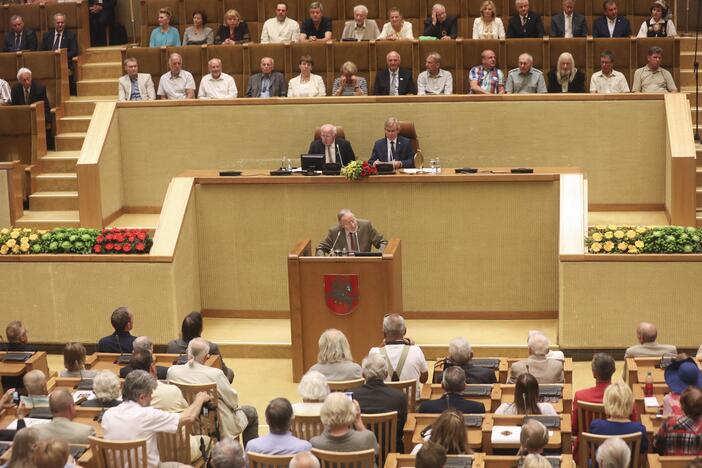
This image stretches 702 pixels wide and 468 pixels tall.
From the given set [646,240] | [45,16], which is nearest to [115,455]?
[646,240]

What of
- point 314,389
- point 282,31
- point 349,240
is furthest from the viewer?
point 282,31

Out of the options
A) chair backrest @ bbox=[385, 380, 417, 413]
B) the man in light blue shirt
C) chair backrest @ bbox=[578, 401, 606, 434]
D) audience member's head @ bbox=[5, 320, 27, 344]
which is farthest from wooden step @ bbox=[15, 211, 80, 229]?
chair backrest @ bbox=[578, 401, 606, 434]

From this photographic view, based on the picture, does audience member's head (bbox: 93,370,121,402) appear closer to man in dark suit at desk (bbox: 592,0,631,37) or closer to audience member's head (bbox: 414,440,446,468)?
audience member's head (bbox: 414,440,446,468)

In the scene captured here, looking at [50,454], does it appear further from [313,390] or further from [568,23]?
[568,23]

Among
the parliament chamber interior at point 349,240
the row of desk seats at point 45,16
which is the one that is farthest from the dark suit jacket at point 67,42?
the row of desk seats at point 45,16

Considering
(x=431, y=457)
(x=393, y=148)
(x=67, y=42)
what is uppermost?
(x=67, y=42)

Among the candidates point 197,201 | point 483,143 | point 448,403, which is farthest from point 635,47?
point 448,403

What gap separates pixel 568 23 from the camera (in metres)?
11.5

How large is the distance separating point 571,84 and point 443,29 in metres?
1.63

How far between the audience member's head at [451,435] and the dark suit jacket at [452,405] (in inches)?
30.9

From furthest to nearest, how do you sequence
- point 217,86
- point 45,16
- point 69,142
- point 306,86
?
point 45,16 < point 69,142 < point 217,86 < point 306,86

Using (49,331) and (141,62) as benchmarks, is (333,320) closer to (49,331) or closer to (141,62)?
(49,331)

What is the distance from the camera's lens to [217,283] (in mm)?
9492

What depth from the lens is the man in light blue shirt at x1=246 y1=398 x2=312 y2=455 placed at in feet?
17.8
